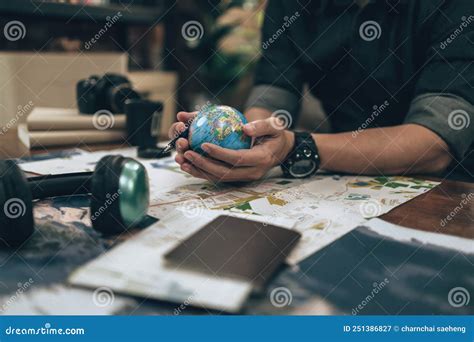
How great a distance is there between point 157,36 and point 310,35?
5.69ft

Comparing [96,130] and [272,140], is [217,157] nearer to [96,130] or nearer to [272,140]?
[272,140]

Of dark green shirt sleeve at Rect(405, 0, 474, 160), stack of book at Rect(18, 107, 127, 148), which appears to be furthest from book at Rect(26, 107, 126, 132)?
dark green shirt sleeve at Rect(405, 0, 474, 160)

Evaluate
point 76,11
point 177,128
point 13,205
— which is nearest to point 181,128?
point 177,128

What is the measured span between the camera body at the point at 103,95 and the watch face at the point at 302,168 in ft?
2.03

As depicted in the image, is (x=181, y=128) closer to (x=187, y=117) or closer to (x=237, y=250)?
(x=187, y=117)

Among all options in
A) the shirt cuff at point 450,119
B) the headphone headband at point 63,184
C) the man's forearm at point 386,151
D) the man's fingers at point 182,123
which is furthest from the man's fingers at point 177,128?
the shirt cuff at point 450,119

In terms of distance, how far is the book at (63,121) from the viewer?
125cm

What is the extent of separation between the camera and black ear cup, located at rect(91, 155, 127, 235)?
646mm

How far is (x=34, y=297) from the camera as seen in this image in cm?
52

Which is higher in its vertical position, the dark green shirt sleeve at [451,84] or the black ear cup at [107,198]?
the dark green shirt sleeve at [451,84]

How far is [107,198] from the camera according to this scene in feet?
2.13

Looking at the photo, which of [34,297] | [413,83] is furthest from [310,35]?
[34,297]

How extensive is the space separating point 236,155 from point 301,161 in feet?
0.65

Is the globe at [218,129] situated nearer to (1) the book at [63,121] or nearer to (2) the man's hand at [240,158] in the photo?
(2) the man's hand at [240,158]
